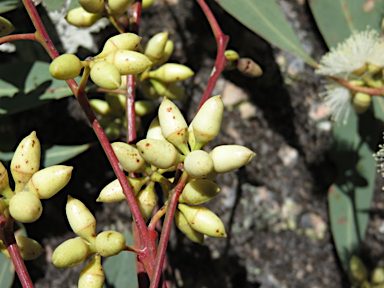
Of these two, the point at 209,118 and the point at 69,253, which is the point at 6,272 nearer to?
the point at 69,253

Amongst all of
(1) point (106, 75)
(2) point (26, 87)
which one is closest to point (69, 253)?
(1) point (106, 75)

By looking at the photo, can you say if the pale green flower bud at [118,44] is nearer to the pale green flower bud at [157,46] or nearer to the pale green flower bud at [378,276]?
the pale green flower bud at [157,46]

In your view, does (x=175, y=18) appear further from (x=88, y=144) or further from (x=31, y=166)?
(x=31, y=166)

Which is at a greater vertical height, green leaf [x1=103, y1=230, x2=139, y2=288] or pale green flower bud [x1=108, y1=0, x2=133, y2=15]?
pale green flower bud [x1=108, y1=0, x2=133, y2=15]

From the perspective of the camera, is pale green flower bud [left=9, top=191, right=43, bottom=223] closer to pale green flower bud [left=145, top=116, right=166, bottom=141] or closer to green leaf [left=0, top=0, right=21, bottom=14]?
pale green flower bud [left=145, top=116, right=166, bottom=141]

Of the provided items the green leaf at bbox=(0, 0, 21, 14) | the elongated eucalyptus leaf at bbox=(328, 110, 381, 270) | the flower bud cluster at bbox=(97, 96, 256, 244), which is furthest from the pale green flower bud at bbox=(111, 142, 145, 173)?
the elongated eucalyptus leaf at bbox=(328, 110, 381, 270)

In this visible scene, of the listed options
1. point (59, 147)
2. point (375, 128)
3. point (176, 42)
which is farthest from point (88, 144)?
point (375, 128)

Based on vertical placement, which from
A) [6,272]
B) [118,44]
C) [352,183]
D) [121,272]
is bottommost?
[352,183]
